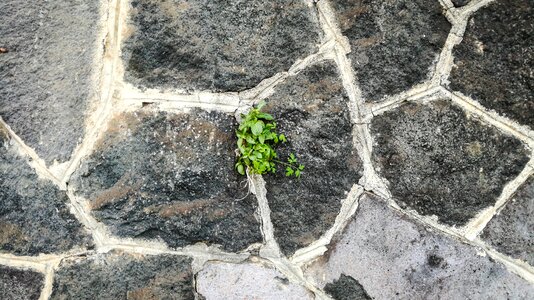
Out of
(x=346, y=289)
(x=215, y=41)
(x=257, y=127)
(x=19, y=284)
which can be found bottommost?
(x=346, y=289)

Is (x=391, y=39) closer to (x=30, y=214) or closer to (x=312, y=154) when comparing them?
(x=312, y=154)

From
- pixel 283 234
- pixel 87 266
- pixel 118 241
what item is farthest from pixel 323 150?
pixel 87 266

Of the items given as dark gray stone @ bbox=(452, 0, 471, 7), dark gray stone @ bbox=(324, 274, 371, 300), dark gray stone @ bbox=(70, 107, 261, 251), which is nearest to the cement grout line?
Result: dark gray stone @ bbox=(324, 274, 371, 300)

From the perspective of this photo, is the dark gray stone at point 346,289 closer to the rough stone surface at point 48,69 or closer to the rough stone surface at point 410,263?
the rough stone surface at point 410,263

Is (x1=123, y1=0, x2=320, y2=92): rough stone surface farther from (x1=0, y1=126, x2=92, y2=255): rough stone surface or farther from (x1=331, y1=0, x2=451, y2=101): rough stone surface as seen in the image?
(x1=0, y1=126, x2=92, y2=255): rough stone surface

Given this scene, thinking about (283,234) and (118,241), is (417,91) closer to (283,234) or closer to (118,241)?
(283,234)

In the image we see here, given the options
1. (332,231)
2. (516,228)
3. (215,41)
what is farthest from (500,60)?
(215,41)
